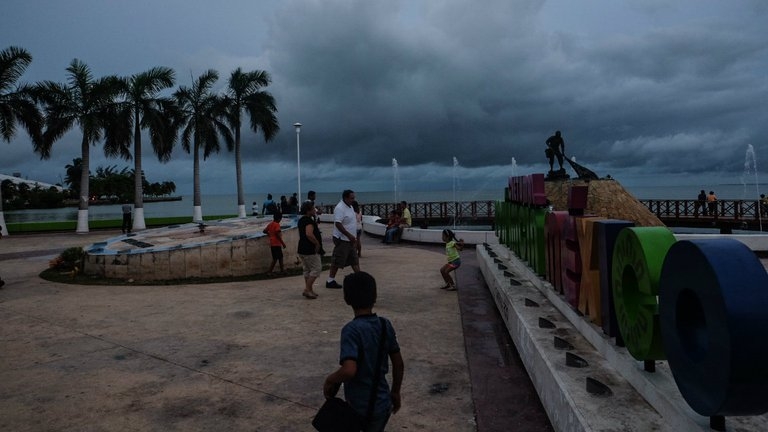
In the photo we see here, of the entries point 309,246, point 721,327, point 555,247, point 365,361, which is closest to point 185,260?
point 309,246

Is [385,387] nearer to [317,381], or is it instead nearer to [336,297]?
[317,381]

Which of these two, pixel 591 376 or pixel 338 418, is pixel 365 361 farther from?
pixel 591 376

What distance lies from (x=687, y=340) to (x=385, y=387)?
1.91 meters

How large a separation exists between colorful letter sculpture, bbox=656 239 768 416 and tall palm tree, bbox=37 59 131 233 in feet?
93.1

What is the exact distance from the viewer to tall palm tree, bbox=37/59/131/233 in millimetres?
26172

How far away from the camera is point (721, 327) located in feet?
8.63

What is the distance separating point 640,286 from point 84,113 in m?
29.4

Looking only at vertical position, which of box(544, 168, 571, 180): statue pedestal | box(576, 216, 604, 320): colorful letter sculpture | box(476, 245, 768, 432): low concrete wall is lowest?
box(476, 245, 768, 432): low concrete wall

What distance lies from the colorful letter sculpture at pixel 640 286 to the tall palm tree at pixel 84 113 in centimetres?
Result: 2763

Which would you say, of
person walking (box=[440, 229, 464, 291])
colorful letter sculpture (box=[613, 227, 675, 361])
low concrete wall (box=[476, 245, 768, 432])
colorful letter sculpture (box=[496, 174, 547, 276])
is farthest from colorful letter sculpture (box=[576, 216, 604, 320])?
person walking (box=[440, 229, 464, 291])

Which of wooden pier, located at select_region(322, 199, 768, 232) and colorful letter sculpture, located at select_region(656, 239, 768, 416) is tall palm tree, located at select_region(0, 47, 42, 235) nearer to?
wooden pier, located at select_region(322, 199, 768, 232)

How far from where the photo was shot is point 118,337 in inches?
276

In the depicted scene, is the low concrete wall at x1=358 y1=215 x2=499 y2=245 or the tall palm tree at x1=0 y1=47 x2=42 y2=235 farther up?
the tall palm tree at x1=0 y1=47 x2=42 y2=235

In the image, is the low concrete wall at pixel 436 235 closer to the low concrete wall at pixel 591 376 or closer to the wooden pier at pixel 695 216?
the wooden pier at pixel 695 216
